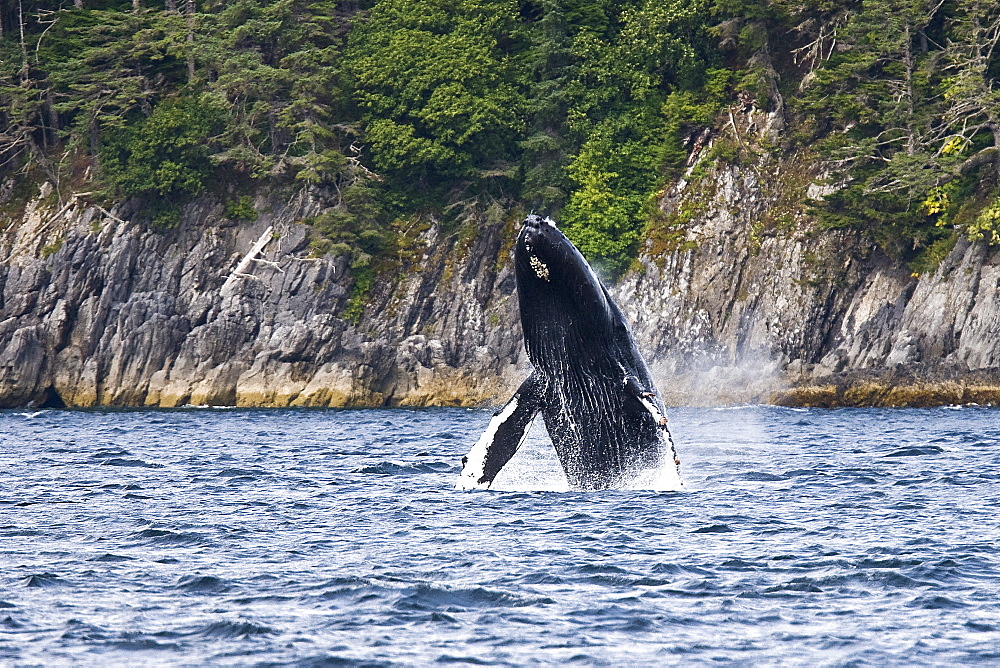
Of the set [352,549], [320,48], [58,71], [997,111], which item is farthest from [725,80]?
[352,549]

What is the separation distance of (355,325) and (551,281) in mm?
47314

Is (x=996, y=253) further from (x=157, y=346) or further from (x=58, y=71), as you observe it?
(x=58, y=71)

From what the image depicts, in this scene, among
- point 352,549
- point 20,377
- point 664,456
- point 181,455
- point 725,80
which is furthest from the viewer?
point 725,80

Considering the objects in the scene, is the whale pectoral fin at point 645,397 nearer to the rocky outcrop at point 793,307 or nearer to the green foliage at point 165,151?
the rocky outcrop at point 793,307

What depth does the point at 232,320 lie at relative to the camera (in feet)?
205

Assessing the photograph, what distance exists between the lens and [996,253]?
182 feet

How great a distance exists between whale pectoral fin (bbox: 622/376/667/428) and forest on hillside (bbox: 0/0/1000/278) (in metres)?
44.1

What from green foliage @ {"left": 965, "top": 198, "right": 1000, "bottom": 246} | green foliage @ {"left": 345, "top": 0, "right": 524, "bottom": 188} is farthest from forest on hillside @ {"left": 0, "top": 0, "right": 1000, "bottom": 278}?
green foliage @ {"left": 965, "top": 198, "right": 1000, "bottom": 246}

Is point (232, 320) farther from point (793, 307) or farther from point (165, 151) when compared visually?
point (793, 307)

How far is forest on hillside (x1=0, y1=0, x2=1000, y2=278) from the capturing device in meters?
63.8

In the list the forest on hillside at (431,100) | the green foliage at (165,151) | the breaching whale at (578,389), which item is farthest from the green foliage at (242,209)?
the breaching whale at (578,389)

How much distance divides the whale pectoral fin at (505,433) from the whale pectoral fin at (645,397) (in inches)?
52.1

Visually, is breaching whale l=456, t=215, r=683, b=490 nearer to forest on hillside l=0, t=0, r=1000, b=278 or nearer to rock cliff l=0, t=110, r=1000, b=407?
rock cliff l=0, t=110, r=1000, b=407

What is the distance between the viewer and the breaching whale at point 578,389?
683 inches
